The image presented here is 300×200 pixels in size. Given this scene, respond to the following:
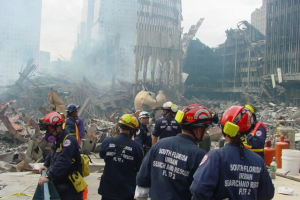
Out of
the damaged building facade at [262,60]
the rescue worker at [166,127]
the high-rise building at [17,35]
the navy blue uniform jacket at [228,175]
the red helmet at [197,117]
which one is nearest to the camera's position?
the navy blue uniform jacket at [228,175]

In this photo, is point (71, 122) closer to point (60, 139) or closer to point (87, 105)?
point (60, 139)

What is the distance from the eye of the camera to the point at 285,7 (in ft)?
140

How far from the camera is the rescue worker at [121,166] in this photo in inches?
167

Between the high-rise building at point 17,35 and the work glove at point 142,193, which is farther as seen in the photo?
the high-rise building at point 17,35

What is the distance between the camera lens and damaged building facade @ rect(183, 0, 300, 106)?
41594 mm

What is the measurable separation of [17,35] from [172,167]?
92618 millimetres

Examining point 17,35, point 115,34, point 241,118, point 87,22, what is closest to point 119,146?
point 241,118

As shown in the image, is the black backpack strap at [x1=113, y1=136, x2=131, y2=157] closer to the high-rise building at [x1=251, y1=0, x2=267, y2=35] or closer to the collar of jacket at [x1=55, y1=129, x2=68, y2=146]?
the collar of jacket at [x1=55, y1=129, x2=68, y2=146]

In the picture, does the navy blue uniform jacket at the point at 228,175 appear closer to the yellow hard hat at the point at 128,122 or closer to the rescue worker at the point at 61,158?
the yellow hard hat at the point at 128,122

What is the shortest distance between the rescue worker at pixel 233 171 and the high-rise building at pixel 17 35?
277ft

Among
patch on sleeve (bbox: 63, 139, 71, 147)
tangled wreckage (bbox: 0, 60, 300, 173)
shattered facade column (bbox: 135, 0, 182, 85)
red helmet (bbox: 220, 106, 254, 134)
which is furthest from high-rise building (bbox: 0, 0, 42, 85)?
red helmet (bbox: 220, 106, 254, 134)

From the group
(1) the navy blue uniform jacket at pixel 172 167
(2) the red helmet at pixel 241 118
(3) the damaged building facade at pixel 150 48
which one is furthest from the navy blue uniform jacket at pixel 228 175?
(3) the damaged building facade at pixel 150 48

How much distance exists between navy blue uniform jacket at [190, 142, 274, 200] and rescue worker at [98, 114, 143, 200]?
1.90 m

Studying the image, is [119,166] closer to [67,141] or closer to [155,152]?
[67,141]
